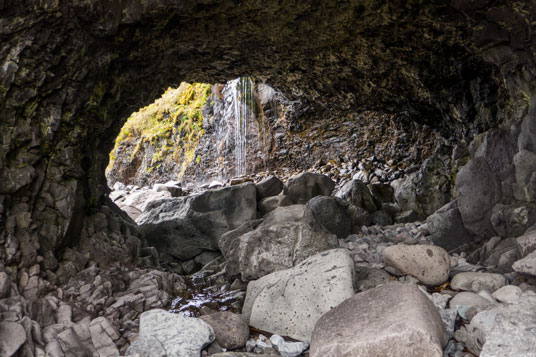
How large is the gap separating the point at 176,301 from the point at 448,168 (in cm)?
813

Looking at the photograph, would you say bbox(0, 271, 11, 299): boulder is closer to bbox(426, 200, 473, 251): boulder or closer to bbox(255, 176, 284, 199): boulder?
bbox(426, 200, 473, 251): boulder

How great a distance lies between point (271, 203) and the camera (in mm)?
10312

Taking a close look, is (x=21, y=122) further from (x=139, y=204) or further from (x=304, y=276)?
(x=139, y=204)

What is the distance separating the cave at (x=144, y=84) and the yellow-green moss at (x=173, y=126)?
431 inches

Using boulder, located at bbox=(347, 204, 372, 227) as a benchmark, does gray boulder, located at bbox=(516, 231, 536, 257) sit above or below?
above

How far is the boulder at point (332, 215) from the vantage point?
897cm

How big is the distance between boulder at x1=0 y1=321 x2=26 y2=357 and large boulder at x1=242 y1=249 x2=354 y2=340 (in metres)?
2.38

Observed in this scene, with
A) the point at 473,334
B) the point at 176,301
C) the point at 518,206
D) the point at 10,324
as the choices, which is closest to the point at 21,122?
the point at 10,324

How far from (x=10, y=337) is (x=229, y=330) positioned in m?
2.08

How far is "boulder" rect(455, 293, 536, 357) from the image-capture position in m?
2.78

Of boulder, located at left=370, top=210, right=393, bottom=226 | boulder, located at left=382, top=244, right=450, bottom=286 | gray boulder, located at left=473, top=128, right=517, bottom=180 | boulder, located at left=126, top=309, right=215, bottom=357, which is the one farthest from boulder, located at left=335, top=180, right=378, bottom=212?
boulder, located at left=126, top=309, right=215, bottom=357

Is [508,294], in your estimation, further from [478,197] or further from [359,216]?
[359,216]

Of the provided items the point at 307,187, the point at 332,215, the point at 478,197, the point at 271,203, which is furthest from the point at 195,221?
the point at 478,197

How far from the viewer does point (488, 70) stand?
819 cm
